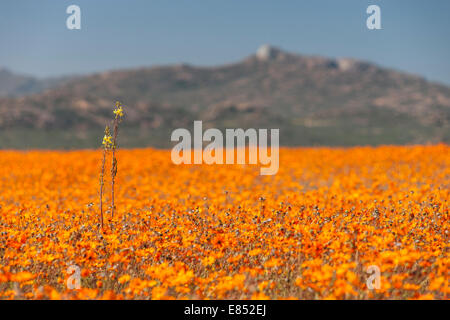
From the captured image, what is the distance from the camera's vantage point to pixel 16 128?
1275 inches

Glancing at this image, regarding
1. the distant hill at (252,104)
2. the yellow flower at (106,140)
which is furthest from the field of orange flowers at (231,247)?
the distant hill at (252,104)

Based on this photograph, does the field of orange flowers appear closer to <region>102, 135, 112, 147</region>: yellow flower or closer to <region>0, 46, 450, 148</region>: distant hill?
<region>102, 135, 112, 147</region>: yellow flower

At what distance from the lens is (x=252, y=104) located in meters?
66.6

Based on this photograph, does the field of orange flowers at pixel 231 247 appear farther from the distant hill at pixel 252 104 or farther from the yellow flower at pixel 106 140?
the distant hill at pixel 252 104

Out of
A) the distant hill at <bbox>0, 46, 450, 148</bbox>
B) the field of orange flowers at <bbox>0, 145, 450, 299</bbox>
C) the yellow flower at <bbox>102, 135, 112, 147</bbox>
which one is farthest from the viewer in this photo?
the distant hill at <bbox>0, 46, 450, 148</bbox>

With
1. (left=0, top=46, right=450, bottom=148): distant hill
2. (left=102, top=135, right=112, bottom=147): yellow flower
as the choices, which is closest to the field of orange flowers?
(left=102, top=135, right=112, bottom=147): yellow flower

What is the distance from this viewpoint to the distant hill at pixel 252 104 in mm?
32156

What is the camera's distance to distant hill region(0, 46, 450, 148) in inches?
1266

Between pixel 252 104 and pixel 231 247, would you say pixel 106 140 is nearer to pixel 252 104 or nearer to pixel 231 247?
pixel 231 247

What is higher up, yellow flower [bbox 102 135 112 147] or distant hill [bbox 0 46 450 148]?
distant hill [bbox 0 46 450 148]
